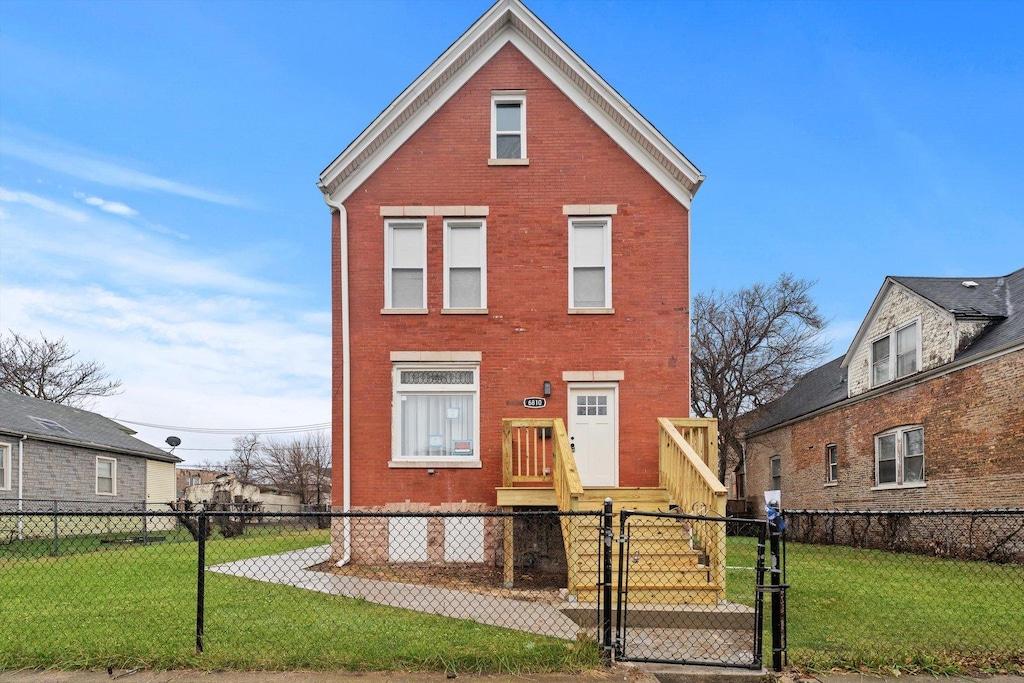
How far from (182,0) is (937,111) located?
16505mm

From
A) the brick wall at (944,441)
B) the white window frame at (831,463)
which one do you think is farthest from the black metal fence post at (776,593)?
the white window frame at (831,463)

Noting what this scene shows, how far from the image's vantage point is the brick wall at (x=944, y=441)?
1418 cm

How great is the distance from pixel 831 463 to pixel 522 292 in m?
13.6

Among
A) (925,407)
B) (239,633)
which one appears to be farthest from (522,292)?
(925,407)

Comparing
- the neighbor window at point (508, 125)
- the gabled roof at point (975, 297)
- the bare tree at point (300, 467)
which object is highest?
the neighbor window at point (508, 125)

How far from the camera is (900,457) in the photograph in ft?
59.5

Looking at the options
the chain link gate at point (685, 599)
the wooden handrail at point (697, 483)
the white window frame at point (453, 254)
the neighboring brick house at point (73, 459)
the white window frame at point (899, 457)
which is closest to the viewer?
the chain link gate at point (685, 599)

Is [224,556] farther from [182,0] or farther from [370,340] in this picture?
[182,0]

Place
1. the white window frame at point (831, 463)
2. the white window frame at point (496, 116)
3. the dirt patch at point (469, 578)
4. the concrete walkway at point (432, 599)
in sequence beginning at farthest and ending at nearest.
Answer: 1. the white window frame at point (831, 463)
2. the white window frame at point (496, 116)
3. the dirt patch at point (469, 578)
4. the concrete walkway at point (432, 599)

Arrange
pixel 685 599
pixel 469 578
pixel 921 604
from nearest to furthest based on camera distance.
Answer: pixel 685 599, pixel 921 604, pixel 469 578

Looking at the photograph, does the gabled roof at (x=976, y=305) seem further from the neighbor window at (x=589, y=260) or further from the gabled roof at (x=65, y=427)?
the gabled roof at (x=65, y=427)

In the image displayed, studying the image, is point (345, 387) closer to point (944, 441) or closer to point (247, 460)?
point (944, 441)

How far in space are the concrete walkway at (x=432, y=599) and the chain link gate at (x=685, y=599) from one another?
2.22ft

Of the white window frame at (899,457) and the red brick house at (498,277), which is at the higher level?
the red brick house at (498,277)
